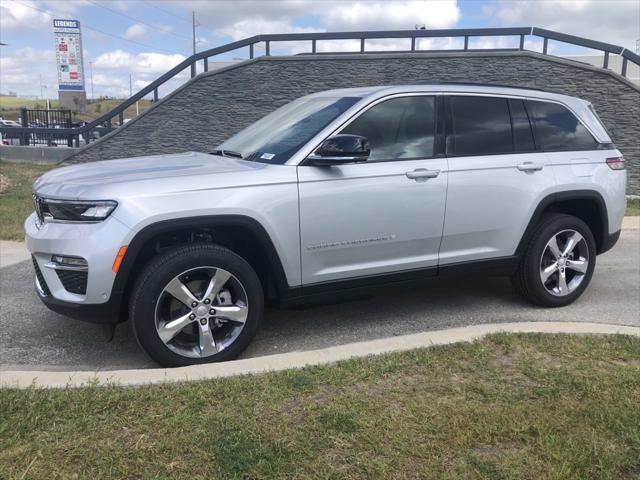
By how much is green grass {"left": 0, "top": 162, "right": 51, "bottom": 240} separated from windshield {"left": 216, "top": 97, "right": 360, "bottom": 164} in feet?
14.2

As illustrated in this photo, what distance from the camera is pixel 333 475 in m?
2.38

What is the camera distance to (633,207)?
1142cm

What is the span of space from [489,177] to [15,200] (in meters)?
8.77

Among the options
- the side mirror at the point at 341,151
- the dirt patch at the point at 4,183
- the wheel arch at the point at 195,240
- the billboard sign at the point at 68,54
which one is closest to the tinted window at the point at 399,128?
the side mirror at the point at 341,151

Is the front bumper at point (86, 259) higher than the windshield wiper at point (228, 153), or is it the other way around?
the windshield wiper at point (228, 153)

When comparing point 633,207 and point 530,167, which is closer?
point 530,167

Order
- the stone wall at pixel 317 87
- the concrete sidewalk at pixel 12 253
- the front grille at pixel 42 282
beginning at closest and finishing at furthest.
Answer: the front grille at pixel 42 282 → the concrete sidewalk at pixel 12 253 → the stone wall at pixel 317 87

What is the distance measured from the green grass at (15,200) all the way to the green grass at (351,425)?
5.46 m

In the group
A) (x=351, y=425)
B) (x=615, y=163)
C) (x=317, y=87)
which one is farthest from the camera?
(x=317, y=87)

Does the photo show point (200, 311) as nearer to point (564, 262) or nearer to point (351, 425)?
point (351, 425)

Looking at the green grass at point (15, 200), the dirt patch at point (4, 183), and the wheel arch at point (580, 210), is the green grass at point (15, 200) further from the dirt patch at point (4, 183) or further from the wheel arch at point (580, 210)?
the wheel arch at point (580, 210)

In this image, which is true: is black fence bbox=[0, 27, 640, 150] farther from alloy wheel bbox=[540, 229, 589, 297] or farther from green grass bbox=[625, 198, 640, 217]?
alloy wheel bbox=[540, 229, 589, 297]

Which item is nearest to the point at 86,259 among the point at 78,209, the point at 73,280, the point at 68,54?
the point at 73,280

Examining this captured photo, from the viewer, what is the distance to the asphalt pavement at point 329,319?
4.00 metres
